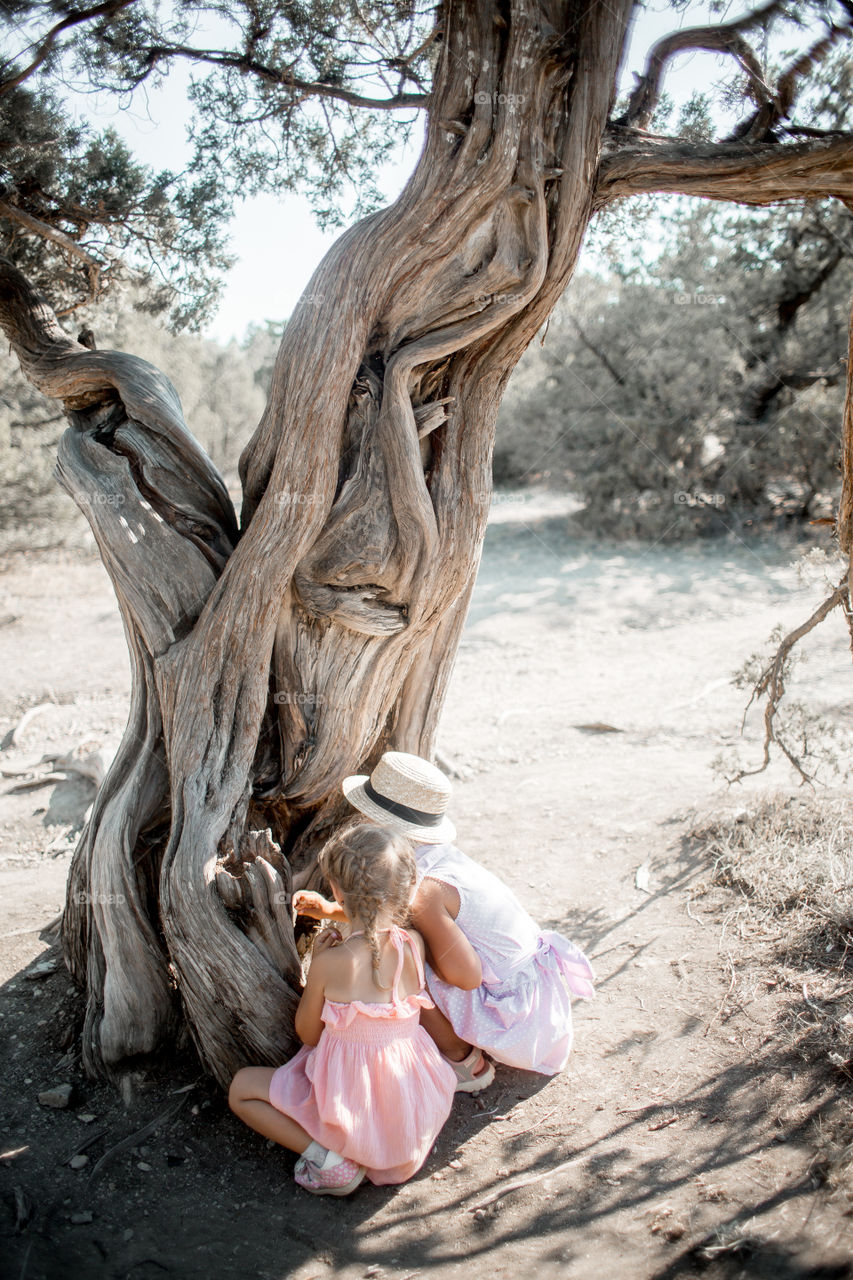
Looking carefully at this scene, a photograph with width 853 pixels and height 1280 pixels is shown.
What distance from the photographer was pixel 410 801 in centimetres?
304

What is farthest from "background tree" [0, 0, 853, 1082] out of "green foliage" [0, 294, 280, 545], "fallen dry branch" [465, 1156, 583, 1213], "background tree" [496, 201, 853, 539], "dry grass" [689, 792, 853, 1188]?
"background tree" [496, 201, 853, 539]

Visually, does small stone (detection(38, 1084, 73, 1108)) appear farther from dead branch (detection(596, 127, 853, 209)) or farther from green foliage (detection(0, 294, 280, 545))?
green foliage (detection(0, 294, 280, 545))

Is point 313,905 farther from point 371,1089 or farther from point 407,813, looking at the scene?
point 371,1089

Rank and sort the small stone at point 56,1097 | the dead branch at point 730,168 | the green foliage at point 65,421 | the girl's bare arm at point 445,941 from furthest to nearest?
1. the green foliage at point 65,421
2. the dead branch at point 730,168
3. the small stone at point 56,1097
4. the girl's bare arm at point 445,941

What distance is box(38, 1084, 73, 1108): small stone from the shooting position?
118 inches

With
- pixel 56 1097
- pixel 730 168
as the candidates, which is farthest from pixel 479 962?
→ pixel 730 168

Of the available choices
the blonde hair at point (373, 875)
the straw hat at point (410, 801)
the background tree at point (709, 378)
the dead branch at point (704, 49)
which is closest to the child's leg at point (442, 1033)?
the blonde hair at point (373, 875)

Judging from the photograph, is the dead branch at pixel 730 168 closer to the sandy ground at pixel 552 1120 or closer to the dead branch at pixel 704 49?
the dead branch at pixel 704 49

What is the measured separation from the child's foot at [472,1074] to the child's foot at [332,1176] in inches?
21.5

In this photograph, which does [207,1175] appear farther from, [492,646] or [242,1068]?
[492,646]

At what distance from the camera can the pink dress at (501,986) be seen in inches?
118

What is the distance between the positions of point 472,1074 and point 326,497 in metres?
2.13

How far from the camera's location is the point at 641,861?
182 inches

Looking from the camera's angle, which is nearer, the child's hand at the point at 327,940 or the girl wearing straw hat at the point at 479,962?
the child's hand at the point at 327,940
